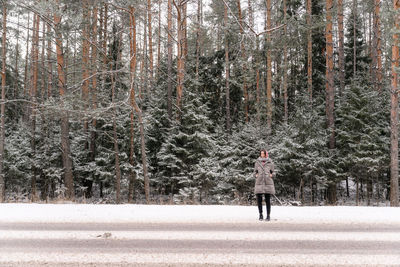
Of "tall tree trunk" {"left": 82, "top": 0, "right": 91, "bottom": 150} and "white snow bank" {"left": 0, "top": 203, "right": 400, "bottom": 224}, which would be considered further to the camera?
"tall tree trunk" {"left": 82, "top": 0, "right": 91, "bottom": 150}

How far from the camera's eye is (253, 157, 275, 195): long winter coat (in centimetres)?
801

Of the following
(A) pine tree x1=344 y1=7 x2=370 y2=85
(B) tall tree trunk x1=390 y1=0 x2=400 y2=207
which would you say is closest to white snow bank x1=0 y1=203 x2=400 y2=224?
(B) tall tree trunk x1=390 y1=0 x2=400 y2=207

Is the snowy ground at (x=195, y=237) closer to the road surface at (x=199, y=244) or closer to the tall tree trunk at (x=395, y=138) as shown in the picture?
the road surface at (x=199, y=244)

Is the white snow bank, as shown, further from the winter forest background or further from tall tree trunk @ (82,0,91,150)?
the winter forest background

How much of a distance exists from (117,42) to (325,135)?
13845 millimetres

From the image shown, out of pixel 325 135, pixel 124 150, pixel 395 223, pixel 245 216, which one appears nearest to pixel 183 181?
pixel 124 150

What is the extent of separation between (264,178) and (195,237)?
2704 mm

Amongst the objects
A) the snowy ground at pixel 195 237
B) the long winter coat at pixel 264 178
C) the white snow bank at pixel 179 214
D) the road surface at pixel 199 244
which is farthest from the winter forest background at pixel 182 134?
the road surface at pixel 199 244

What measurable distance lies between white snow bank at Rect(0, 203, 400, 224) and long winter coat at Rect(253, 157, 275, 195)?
81 centimetres

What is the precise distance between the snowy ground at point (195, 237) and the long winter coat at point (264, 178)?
2.60 feet

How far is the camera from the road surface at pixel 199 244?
488 cm

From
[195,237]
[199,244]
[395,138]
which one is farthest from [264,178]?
[395,138]

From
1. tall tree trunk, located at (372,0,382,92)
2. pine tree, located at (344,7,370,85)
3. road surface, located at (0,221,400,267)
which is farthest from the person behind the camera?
pine tree, located at (344,7,370,85)

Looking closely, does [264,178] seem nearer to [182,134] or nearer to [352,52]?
[182,134]
